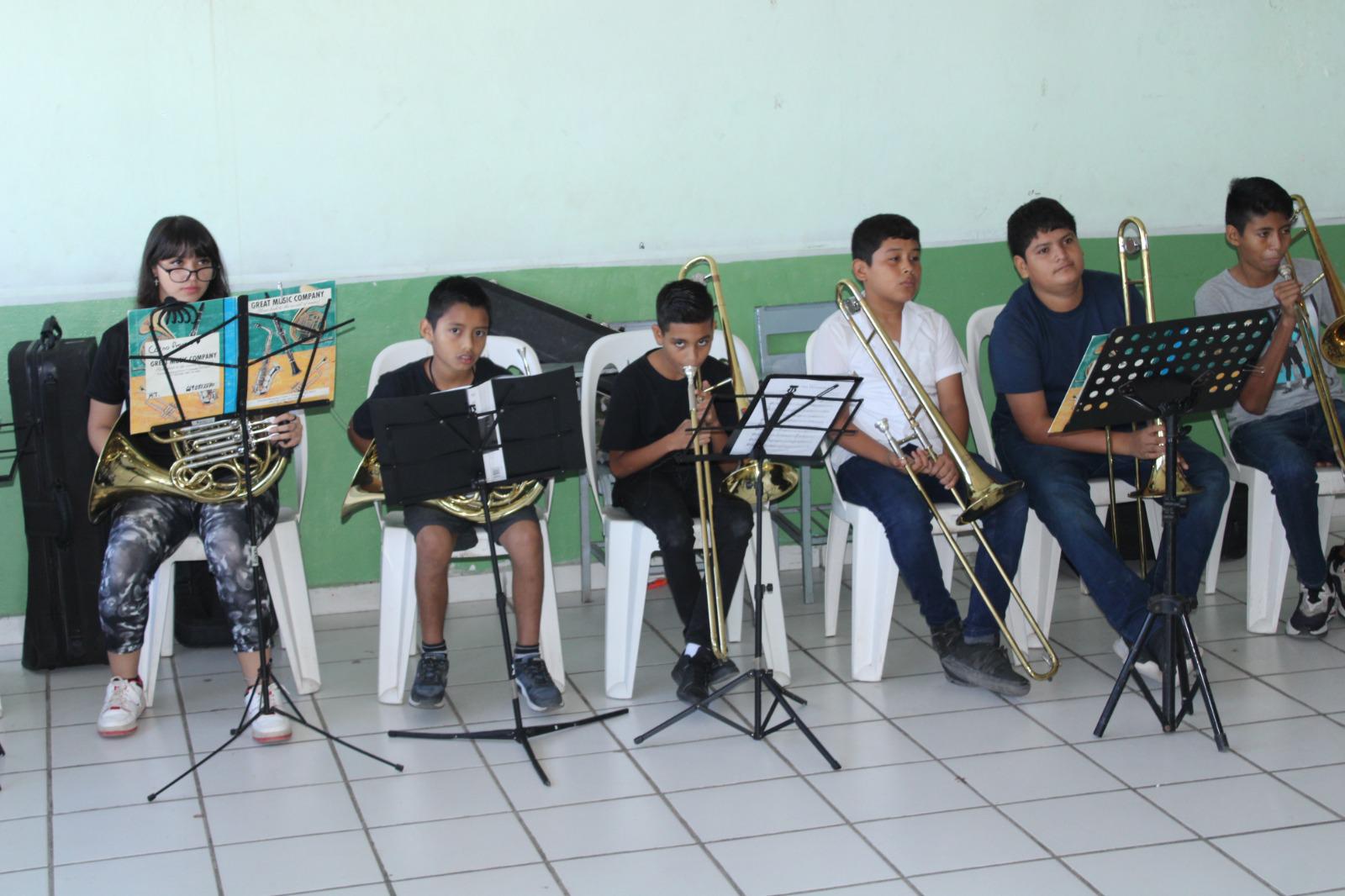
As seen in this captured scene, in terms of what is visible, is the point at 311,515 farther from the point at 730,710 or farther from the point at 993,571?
the point at 993,571

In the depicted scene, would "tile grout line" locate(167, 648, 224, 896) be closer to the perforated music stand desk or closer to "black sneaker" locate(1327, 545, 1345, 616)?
the perforated music stand desk

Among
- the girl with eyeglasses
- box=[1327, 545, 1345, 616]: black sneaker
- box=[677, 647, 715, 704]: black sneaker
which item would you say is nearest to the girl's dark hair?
the girl with eyeglasses

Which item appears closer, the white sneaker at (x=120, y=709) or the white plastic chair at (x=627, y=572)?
the white sneaker at (x=120, y=709)

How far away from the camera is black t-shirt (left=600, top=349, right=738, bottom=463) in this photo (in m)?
3.93

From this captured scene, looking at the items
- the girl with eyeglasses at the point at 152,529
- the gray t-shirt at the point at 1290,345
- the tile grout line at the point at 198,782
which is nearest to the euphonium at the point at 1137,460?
the gray t-shirt at the point at 1290,345

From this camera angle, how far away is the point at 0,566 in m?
4.52

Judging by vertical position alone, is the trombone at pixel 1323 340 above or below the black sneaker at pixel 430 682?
above

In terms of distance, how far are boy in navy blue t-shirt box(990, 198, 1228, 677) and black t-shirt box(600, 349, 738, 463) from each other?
799mm

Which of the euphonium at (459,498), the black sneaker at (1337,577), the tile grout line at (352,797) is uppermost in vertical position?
the euphonium at (459,498)

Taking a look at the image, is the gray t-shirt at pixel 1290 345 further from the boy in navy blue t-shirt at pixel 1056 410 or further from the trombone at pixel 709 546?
the trombone at pixel 709 546

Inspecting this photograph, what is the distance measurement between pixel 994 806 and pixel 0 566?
309cm

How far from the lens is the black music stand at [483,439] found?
3318 millimetres

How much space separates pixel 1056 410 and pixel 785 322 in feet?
3.49

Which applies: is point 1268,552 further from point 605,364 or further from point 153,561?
point 153,561
